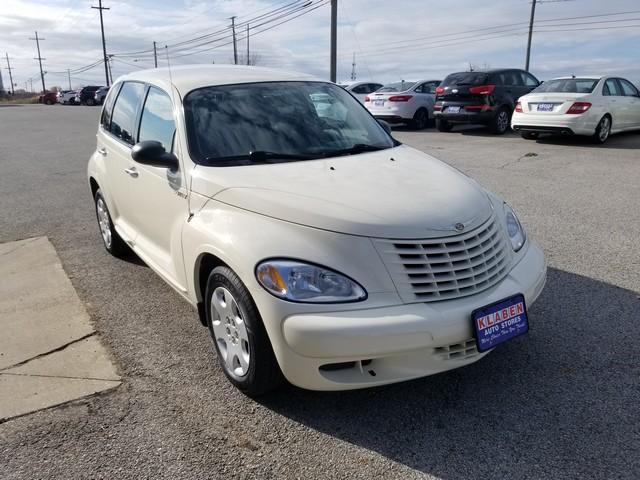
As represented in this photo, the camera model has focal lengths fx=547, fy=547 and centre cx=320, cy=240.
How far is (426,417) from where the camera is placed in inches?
110

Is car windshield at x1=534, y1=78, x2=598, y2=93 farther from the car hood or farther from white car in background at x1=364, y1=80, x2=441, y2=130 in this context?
the car hood

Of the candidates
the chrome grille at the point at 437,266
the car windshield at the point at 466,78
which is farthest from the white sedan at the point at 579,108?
the chrome grille at the point at 437,266

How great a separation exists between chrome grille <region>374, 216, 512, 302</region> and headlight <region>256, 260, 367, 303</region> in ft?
0.70

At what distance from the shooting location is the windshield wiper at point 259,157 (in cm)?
335

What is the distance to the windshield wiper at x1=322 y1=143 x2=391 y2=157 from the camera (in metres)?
3.59

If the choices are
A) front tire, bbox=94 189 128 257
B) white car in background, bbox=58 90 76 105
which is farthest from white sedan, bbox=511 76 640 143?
white car in background, bbox=58 90 76 105

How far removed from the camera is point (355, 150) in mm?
3729

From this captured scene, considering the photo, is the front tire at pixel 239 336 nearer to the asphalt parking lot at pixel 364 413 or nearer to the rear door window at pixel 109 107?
the asphalt parking lot at pixel 364 413

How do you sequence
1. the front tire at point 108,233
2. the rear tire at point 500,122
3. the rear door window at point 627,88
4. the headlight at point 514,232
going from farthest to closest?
the rear tire at point 500,122 < the rear door window at point 627,88 < the front tire at point 108,233 < the headlight at point 514,232

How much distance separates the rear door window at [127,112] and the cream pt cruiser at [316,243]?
0.43m

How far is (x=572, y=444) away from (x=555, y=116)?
34.3 ft

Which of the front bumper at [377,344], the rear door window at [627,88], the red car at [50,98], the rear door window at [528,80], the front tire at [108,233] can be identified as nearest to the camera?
the front bumper at [377,344]

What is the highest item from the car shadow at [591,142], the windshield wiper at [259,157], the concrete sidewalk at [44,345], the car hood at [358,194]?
the windshield wiper at [259,157]

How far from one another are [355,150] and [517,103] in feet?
34.2
